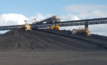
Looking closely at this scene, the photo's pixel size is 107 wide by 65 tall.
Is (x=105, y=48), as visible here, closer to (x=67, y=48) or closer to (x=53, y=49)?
(x=67, y=48)

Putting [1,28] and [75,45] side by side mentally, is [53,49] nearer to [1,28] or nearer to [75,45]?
[75,45]

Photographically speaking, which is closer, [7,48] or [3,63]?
[3,63]

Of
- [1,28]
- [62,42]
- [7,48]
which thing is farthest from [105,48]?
[1,28]

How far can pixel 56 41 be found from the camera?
3650cm

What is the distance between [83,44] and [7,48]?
1289cm

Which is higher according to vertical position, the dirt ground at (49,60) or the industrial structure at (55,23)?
the industrial structure at (55,23)

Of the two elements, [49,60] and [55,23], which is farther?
[55,23]

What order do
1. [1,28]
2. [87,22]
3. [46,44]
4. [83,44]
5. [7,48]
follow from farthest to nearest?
[1,28] → [87,22] → [83,44] → [46,44] → [7,48]

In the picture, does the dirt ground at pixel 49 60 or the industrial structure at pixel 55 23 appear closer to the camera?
the dirt ground at pixel 49 60

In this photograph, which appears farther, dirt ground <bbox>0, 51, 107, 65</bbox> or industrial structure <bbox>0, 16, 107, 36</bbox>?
industrial structure <bbox>0, 16, 107, 36</bbox>

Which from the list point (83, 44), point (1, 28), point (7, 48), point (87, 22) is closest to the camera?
point (7, 48)

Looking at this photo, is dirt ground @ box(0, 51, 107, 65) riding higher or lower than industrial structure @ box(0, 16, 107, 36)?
lower

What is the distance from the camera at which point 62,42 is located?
119ft

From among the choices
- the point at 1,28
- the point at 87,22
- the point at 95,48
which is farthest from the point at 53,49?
the point at 1,28
